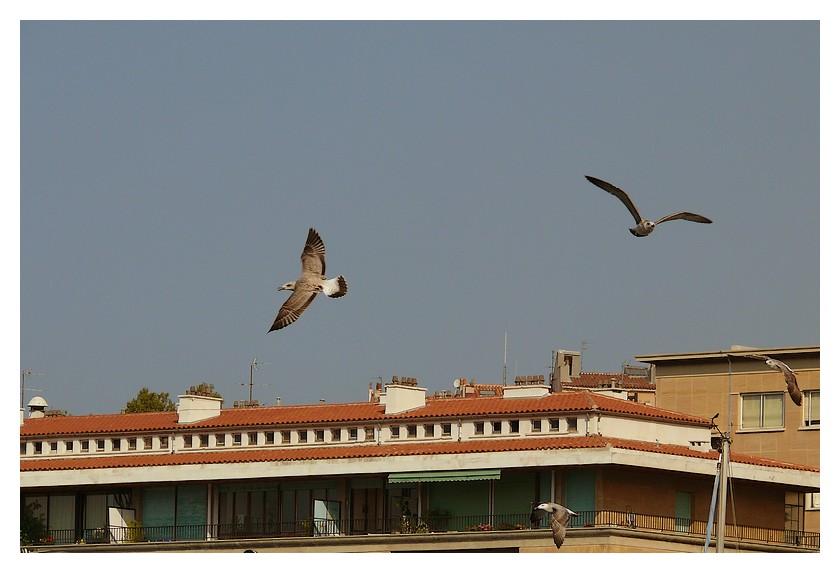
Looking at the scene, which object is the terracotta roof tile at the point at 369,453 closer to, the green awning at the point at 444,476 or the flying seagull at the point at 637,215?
the green awning at the point at 444,476

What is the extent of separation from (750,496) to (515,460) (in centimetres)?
877

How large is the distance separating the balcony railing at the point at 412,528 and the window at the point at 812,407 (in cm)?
677

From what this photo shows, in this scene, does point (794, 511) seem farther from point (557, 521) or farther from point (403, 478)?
point (403, 478)

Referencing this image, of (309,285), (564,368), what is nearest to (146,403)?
(564,368)

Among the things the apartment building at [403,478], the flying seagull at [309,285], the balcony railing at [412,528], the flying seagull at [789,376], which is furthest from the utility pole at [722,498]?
the flying seagull at [309,285]

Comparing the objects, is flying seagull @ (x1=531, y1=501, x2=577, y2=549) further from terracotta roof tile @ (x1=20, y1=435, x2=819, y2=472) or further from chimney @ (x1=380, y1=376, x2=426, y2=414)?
chimney @ (x1=380, y1=376, x2=426, y2=414)

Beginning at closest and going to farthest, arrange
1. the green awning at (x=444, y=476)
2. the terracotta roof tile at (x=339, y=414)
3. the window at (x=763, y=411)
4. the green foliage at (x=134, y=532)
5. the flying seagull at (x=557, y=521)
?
the flying seagull at (x=557, y=521) → the green awning at (x=444, y=476) → the terracotta roof tile at (x=339, y=414) → the green foliage at (x=134, y=532) → the window at (x=763, y=411)

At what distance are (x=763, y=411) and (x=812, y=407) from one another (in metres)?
2.63

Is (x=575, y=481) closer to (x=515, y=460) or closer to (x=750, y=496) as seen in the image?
(x=515, y=460)

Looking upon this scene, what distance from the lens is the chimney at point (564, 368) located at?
91.2m

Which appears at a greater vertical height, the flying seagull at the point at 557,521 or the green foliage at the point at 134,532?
the flying seagull at the point at 557,521
